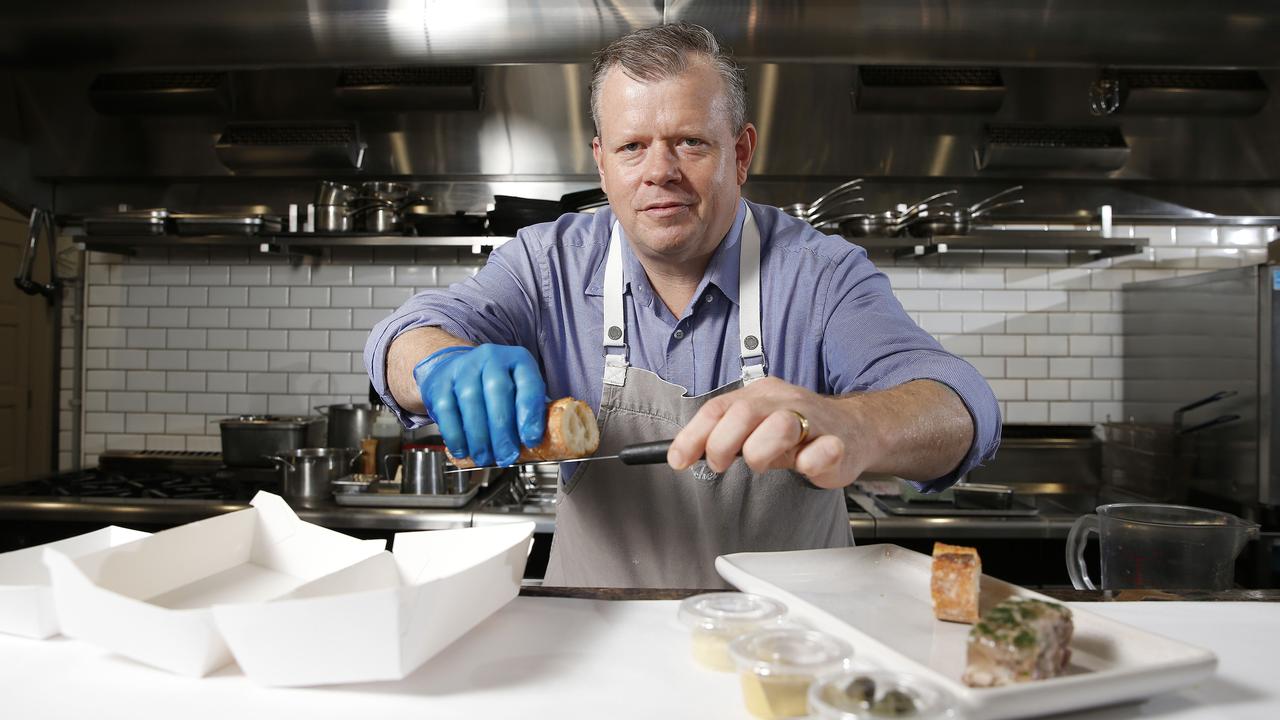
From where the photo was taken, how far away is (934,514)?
3.18 m

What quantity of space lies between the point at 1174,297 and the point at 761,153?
1.85m

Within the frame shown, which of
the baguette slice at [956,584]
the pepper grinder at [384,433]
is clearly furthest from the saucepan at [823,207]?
the baguette slice at [956,584]

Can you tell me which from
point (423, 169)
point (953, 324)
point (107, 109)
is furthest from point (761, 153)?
point (107, 109)

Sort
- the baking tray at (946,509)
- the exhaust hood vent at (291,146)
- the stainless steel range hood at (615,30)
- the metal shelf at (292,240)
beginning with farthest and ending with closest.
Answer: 1. the exhaust hood vent at (291,146)
2. the metal shelf at (292,240)
3. the baking tray at (946,509)
4. the stainless steel range hood at (615,30)

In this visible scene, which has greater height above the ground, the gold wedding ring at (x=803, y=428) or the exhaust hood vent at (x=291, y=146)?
the exhaust hood vent at (x=291, y=146)

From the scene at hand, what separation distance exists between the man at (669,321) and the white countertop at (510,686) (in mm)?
566

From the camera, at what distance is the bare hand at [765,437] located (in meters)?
1.10

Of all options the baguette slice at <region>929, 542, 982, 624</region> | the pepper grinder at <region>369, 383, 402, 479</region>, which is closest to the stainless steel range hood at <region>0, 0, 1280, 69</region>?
the pepper grinder at <region>369, 383, 402, 479</region>

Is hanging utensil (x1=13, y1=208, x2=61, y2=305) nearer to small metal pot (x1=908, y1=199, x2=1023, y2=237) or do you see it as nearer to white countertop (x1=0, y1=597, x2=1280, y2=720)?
white countertop (x1=0, y1=597, x2=1280, y2=720)

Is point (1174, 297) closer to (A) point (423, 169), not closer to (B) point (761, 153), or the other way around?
(B) point (761, 153)

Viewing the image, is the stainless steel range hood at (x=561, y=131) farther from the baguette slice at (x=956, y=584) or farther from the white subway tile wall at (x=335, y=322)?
the baguette slice at (x=956, y=584)

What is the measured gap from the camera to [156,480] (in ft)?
12.4

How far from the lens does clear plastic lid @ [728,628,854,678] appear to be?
2.80 feet

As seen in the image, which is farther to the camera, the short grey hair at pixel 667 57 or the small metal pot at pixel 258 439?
the small metal pot at pixel 258 439
